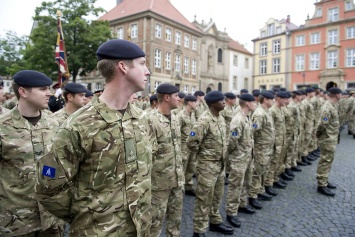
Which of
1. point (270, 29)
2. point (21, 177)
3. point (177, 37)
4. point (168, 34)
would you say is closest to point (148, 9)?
point (168, 34)

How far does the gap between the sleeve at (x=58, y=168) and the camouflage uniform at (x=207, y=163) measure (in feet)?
9.20

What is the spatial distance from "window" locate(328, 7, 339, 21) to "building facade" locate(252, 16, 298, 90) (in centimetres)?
548

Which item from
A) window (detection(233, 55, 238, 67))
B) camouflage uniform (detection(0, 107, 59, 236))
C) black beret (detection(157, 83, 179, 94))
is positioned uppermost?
window (detection(233, 55, 238, 67))

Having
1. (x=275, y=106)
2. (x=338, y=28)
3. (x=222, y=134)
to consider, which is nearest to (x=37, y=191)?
(x=222, y=134)

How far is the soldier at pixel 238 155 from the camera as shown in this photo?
4.93 meters

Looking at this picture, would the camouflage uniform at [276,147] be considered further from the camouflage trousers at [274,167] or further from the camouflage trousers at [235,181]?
the camouflage trousers at [235,181]

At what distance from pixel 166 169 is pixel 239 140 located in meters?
1.99

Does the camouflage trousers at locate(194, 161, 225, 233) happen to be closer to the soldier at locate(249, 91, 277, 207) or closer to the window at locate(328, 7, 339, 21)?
the soldier at locate(249, 91, 277, 207)

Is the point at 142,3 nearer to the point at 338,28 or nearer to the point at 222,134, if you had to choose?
the point at 338,28

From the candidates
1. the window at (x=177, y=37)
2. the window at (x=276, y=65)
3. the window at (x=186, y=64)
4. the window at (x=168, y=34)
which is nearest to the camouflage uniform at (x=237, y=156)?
the window at (x=168, y=34)

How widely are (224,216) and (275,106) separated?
3.47m

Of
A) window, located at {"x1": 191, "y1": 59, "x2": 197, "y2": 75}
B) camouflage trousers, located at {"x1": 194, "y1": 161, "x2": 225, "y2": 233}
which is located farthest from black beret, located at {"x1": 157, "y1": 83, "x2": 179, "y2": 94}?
window, located at {"x1": 191, "y1": 59, "x2": 197, "y2": 75}

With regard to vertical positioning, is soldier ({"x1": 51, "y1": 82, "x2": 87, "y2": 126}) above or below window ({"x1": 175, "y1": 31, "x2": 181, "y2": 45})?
below

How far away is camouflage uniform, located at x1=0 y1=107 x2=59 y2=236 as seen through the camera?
8.27ft
